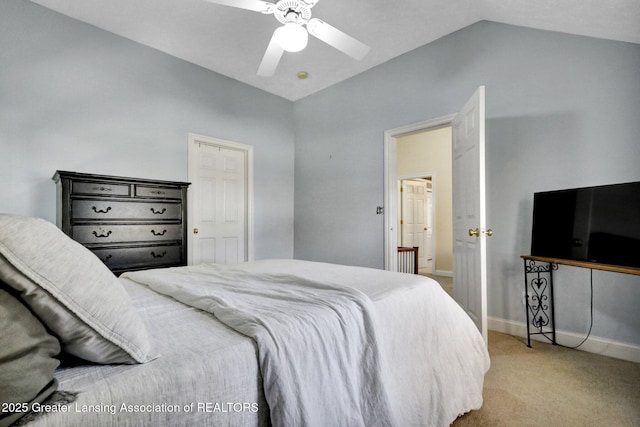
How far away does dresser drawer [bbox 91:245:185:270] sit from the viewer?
2605 mm

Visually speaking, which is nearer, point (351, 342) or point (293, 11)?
point (351, 342)

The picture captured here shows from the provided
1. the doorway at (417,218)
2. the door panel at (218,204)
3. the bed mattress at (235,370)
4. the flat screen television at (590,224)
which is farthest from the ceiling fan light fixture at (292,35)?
the doorway at (417,218)

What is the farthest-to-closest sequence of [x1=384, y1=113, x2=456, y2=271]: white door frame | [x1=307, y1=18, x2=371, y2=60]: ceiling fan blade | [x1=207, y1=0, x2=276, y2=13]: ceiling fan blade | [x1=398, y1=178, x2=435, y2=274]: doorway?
[x1=398, y1=178, x2=435, y2=274]: doorway < [x1=384, y1=113, x2=456, y2=271]: white door frame < [x1=307, y1=18, x2=371, y2=60]: ceiling fan blade < [x1=207, y1=0, x2=276, y2=13]: ceiling fan blade

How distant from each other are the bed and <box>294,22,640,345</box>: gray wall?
1.88 m

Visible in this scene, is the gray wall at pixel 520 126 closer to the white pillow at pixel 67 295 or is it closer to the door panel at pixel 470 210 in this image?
the door panel at pixel 470 210

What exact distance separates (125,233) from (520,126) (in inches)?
145

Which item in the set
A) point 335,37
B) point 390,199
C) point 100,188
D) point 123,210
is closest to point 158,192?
point 123,210

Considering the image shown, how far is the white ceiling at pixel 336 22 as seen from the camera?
7.41 ft

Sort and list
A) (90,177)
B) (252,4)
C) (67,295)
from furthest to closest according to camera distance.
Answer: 1. (90,177)
2. (252,4)
3. (67,295)

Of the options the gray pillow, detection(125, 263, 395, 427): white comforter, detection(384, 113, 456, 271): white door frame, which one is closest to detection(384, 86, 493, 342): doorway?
detection(384, 113, 456, 271): white door frame

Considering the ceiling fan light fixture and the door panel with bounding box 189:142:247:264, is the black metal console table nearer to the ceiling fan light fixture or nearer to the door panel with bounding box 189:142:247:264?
the ceiling fan light fixture

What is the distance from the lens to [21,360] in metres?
0.56

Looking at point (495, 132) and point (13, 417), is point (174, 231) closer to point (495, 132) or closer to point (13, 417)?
point (13, 417)

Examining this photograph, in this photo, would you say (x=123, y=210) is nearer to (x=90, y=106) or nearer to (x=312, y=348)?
(x=90, y=106)
